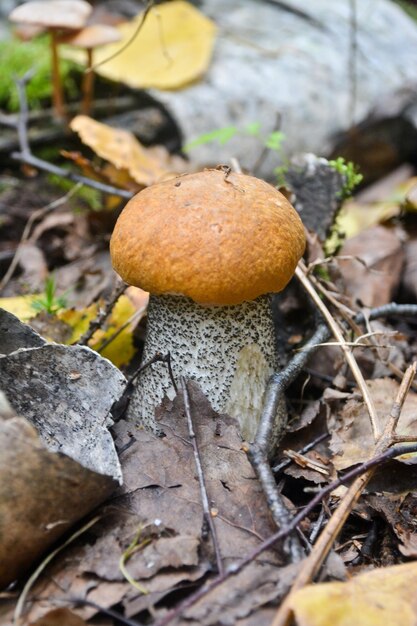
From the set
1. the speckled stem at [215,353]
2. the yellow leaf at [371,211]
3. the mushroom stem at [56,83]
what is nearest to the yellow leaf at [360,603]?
the speckled stem at [215,353]

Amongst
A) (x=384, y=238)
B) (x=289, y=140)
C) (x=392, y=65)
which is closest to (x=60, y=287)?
(x=384, y=238)

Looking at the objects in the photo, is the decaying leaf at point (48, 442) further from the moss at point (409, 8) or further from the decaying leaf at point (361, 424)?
the moss at point (409, 8)

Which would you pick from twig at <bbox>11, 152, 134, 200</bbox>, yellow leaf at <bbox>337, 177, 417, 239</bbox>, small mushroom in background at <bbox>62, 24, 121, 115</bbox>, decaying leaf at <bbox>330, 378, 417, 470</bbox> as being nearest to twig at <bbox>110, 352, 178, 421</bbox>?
decaying leaf at <bbox>330, 378, 417, 470</bbox>

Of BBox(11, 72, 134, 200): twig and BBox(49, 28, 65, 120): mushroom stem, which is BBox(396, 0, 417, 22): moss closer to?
BBox(49, 28, 65, 120): mushroom stem

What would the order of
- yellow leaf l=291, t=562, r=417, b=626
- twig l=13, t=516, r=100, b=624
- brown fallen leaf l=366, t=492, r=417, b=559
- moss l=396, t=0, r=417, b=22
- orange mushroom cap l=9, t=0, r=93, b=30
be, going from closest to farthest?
1. yellow leaf l=291, t=562, r=417, b=626
2. twig l=13, t=516, r=100, b=624
3. brown fallen leaf l=366, t=492, r=417, b=559
4. orange mushroom cap l=9, t=0, r=93, b=30
5. moss l=396, t=0, r=417, b=22

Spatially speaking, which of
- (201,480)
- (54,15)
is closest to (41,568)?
(201,480)

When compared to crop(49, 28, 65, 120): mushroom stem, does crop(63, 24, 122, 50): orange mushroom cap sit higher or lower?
higher

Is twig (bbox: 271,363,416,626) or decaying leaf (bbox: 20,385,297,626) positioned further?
decaying leaf (bbox: 20,385,297,626)
